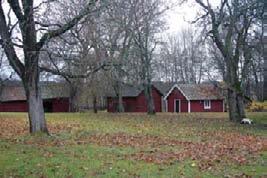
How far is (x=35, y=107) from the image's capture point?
2108 centimetres

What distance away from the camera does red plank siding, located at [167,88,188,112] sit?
2847 inches

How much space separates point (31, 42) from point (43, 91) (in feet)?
173

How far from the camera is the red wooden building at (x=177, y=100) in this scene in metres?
71.8

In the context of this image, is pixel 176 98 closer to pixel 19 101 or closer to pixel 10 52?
pixel 19 101

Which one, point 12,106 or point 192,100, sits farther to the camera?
point 12,106

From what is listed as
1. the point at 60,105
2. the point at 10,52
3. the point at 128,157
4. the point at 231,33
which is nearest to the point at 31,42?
the point at 10,52

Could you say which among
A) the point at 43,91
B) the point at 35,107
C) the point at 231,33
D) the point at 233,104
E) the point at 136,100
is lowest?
the point at 35,107

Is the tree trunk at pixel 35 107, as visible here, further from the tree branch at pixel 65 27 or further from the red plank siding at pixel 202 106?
the red plank siding at pixel 202 106

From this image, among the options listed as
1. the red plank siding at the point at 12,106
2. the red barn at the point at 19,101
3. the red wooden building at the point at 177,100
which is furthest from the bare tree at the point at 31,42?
the red plank siding at the point at 12,106

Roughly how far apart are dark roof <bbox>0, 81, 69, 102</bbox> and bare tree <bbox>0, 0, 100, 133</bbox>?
1648 inches

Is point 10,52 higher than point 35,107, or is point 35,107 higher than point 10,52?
point 10,52

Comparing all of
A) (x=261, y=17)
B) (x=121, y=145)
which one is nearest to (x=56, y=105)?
(x=261, y=17)

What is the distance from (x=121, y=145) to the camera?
17.8 meters

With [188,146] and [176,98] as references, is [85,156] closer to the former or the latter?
[188,146]
